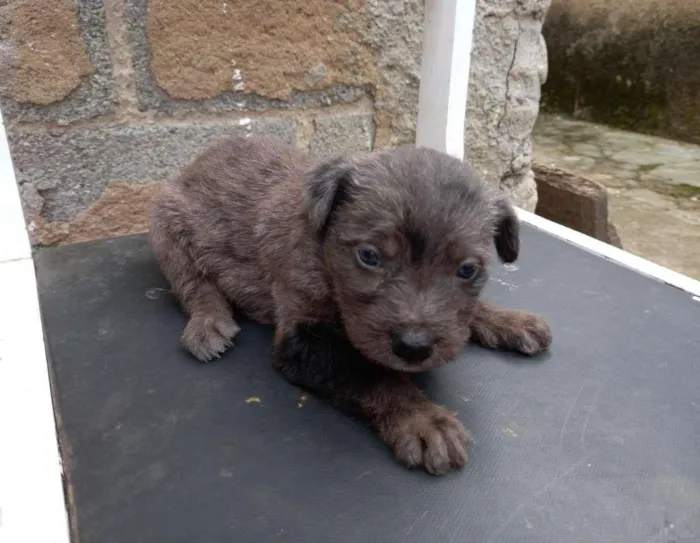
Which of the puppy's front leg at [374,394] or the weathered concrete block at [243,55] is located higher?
the weathered concrete block at [243,55]

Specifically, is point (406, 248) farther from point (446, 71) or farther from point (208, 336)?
point (446, 71)

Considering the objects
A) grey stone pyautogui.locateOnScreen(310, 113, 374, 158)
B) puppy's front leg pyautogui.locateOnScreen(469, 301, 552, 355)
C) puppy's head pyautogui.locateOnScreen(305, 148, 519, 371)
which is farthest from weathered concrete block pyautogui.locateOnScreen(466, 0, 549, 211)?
puppy's head pyautogui.locateOnScreen(305, 148, 519, 371)

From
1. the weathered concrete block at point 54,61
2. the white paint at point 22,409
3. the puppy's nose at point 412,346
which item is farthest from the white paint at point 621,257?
the white paint at point 22,409

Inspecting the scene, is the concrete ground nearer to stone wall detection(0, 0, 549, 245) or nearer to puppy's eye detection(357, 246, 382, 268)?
stone wall detection(0, 0, 549, 245)

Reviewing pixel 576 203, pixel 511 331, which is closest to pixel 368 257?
pixel 511 331

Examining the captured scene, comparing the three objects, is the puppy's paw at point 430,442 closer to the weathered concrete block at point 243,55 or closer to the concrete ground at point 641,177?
the weathered concrete block at point 243,55

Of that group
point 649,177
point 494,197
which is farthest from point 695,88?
point 494,197
